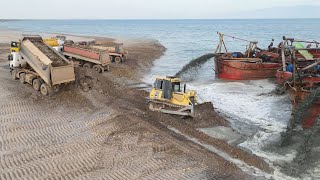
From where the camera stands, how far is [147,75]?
26.9 metres

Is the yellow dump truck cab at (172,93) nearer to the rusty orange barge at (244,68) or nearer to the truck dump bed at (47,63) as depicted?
the truck dump bed at (47,63)

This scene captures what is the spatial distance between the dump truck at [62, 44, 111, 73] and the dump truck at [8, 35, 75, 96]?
443 centimetres

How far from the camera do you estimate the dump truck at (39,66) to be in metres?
16.3

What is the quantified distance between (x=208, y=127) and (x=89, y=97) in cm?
638

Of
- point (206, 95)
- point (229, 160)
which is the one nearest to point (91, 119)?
point (229, 160)

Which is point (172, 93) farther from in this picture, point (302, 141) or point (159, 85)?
point (302, 141)

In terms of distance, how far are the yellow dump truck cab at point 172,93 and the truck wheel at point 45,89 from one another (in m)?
5.53

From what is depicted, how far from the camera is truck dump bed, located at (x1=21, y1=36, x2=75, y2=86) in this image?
52.9 feet

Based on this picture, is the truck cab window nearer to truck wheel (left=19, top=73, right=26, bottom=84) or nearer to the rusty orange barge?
truck wheel (left=19, top=73, right=26, bottom=84)

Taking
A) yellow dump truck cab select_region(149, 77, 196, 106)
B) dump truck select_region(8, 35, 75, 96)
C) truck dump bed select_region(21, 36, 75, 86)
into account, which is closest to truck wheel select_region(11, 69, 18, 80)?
dump truck select_region(8, 35, 75, 96)

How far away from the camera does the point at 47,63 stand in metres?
16.6

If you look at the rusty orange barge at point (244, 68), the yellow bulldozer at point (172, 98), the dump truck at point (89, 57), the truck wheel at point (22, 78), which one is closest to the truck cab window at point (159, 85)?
the yellow bulldozer at point (172, 98)

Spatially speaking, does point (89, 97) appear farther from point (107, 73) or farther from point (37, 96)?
point (107, 73)

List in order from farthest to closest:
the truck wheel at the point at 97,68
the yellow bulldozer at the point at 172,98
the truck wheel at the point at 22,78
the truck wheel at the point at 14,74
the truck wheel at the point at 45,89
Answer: the truck wheel at the point at 97,68
the truck wheel at the point at 14,74
the truck wheel at the point at 22,78
the truck wheel at the point at 45,89
the yellow bulldozer at the point at 172,98
